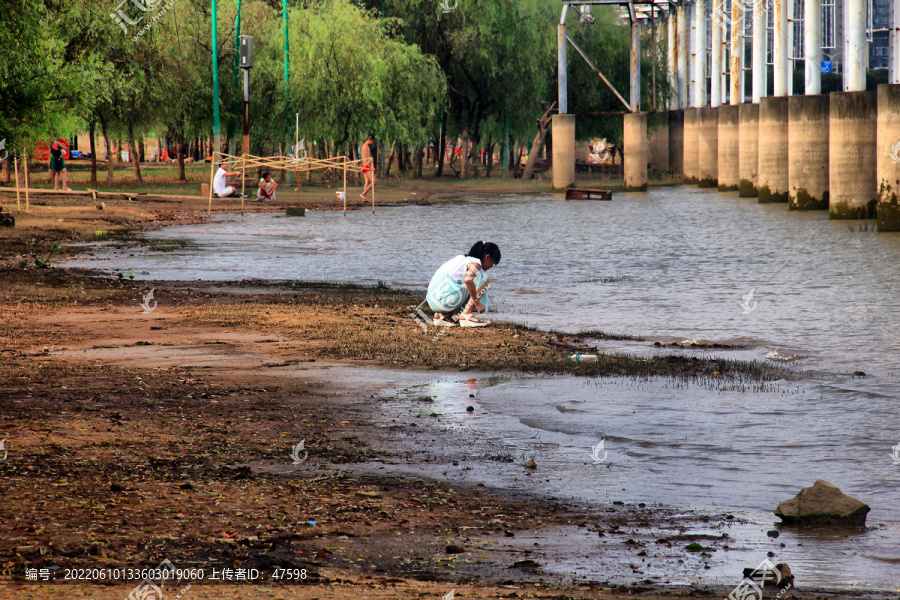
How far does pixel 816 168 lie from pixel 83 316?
107 ft

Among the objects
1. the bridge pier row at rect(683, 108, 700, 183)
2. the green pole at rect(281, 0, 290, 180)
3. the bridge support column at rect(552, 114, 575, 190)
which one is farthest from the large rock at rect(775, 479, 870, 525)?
the bridge pier row at rect(683, 108, 700, 183)

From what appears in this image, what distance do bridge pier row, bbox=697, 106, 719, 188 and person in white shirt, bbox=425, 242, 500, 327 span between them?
4819 centimetres

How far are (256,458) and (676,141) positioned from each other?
69.2 m

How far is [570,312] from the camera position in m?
16.8

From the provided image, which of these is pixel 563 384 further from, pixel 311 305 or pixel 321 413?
pixel 311 305

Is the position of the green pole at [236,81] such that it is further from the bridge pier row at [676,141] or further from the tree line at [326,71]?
the bridge pier row at [676,141]

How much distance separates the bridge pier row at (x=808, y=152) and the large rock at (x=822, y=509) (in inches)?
1420

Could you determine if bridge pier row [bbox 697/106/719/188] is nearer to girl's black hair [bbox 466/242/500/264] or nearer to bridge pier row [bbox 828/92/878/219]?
bridge pier row [bbox 828/92/878/219]

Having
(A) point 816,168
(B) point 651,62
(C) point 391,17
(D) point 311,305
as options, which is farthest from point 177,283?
(B) point 651,62
